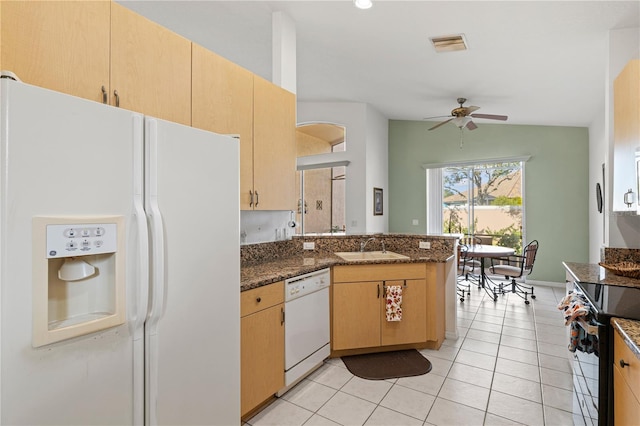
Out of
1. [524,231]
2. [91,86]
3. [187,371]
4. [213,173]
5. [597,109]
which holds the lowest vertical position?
[187,371]

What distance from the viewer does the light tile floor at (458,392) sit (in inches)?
81.6

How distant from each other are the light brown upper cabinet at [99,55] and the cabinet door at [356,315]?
5.99 feet

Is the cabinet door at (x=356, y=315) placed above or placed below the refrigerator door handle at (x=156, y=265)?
below

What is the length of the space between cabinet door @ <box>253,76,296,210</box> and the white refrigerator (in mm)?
929

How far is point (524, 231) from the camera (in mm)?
5977

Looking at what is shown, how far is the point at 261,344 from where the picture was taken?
6.85 feet

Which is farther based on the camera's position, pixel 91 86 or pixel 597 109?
pixel 597 109

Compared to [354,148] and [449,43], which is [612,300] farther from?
[354,148]

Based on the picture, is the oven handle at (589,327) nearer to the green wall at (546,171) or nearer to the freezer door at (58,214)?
the freezer door at (58,214)

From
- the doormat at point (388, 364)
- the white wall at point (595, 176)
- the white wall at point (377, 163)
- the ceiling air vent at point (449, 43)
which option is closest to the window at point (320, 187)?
the white wall at point (377, 163)

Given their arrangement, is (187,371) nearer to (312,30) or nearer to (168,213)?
(168,213)

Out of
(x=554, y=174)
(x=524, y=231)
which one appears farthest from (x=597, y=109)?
(x=524, y=231)

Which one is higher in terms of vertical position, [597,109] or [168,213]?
[597,109]

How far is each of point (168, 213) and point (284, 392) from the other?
5.44 feet
